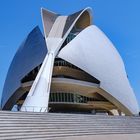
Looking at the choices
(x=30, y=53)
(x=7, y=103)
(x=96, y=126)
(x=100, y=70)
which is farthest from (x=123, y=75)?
(x=96, y=126)

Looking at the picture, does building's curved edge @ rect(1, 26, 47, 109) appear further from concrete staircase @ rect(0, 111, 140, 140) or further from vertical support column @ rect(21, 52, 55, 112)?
concrete staircase @ rect(0, 111, 140, 140)

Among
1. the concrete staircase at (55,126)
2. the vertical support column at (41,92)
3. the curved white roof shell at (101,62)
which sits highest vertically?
the curved white roof shell at (101,62)

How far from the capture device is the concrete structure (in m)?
34.7

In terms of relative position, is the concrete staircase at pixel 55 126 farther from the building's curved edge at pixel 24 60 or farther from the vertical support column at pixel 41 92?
the building's curved edge at pixel 24 60

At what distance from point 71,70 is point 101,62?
400 cm

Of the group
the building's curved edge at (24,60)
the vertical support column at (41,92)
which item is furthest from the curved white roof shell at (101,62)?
the building's curved edge at (24,60)

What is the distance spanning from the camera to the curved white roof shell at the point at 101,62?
115 feet

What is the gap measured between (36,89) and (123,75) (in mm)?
14186

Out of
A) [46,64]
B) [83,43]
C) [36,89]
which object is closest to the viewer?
[36,89]

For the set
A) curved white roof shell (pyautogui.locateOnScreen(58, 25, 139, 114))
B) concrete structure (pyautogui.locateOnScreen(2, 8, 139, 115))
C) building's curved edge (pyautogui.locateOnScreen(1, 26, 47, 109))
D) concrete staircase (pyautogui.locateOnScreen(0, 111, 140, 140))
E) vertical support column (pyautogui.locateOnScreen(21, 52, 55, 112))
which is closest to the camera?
concrete staircase (pyautogui.locateOnScreen(0, 111, 140, 140))

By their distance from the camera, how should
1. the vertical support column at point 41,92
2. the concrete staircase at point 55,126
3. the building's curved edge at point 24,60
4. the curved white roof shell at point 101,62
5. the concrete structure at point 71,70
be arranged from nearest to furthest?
the concrete staircase at point 55,126, the vertical support column at point 41,92, the concrete structure at point 71,70, the curved white roof shell at point 101,62, the building's curved edge at point 24,60

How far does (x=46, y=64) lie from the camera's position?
1260 inches

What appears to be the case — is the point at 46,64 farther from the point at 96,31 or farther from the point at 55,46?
the point at 96,31

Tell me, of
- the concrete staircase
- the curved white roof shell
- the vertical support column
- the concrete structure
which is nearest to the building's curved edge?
the concrete structure
